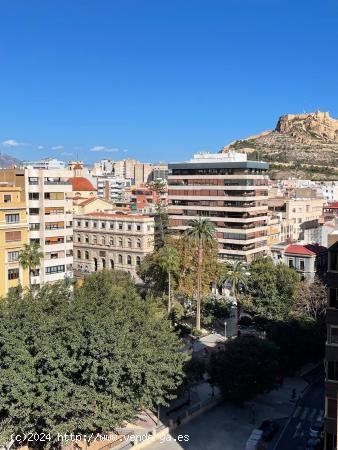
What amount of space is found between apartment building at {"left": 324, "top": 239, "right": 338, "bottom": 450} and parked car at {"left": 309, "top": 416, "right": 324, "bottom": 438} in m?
11.3

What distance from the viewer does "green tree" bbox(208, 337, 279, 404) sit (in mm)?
41219

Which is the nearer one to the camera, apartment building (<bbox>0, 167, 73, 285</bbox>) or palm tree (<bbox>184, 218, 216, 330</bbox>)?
apartment building (<bbox>0, 167, 73, 285</bbox>)

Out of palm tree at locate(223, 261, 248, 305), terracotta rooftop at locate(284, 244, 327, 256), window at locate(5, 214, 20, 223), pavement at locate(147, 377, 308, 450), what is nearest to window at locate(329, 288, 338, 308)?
pavement at locate(147, 377, 308, 450)

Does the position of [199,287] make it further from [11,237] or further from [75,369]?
[75,369]

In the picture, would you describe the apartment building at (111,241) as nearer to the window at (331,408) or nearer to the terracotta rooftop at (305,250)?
the terracotta rooftop at (305,250)

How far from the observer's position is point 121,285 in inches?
2328

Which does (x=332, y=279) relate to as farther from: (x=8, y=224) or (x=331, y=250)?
(x=8, y=224)

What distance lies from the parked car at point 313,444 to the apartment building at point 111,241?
46.9 metres

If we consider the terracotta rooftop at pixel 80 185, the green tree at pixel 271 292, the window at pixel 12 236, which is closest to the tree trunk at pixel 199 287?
the green tree at pixel 271 292

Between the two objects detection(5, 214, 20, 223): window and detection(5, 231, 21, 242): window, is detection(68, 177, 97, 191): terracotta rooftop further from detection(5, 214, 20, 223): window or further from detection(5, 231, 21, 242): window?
detection(5, 231, 21, 242): window

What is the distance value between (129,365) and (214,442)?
33.4 feet

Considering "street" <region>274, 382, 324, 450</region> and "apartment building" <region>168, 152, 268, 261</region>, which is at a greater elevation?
"apartment building" <region>168, 152, 268, 261</region>

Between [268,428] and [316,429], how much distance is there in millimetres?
3394

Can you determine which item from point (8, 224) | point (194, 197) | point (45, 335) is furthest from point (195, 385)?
point (194, 197)
